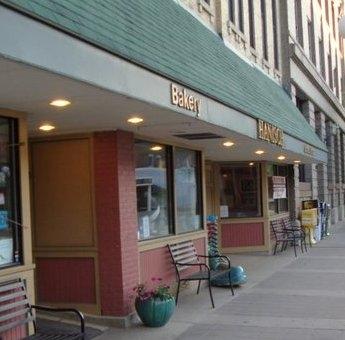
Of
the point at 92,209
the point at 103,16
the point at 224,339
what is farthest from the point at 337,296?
the point at 103,16

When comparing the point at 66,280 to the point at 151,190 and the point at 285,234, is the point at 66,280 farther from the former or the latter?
the point at 285,234

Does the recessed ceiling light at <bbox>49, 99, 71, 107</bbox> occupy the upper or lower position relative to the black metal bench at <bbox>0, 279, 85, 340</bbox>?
upper

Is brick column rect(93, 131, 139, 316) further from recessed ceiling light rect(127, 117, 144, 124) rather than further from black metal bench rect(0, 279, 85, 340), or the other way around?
black metal bench rect(0, 279, 85, 340)

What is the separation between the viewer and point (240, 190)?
17484 millimetres

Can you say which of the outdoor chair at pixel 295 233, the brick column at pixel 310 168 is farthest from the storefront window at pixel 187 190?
the brick column at pixel 310 168

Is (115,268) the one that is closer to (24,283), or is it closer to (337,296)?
(24,283)

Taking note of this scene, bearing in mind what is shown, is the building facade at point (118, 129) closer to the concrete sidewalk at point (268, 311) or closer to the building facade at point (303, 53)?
the building facade at point (303, 53)

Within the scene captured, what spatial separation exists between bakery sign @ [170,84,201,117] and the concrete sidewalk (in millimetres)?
2753

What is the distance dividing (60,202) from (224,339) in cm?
298

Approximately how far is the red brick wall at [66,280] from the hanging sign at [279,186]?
1043 cm

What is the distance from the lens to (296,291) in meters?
11.0

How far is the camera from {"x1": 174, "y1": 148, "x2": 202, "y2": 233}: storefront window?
11.3 m

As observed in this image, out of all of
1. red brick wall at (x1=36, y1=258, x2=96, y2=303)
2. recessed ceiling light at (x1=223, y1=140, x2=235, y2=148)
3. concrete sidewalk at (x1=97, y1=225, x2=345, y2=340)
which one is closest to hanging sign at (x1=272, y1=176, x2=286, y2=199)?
concrete sidewalk at (x1=97, y1=225, x2=345, y2=340)

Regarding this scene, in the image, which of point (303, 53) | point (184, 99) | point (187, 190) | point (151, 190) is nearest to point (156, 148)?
point (151, 190)
